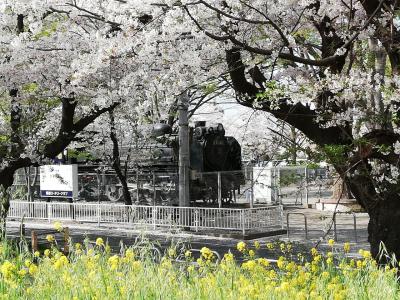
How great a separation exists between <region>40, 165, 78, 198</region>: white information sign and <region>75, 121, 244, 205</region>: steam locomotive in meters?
2.81

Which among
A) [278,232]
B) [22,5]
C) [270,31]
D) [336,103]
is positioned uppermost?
[22,5]

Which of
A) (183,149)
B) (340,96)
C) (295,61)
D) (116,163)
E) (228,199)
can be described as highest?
(295,61)

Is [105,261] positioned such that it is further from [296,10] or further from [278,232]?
[278,232]

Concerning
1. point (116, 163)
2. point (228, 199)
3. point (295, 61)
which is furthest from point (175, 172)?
point (295, 61)

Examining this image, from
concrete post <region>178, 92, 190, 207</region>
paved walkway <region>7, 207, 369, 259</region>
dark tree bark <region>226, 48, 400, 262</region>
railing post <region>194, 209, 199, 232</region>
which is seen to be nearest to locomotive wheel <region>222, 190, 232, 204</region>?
paved walkway <region>7, 207, 369, 259</region>

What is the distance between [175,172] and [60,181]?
4.34 metres

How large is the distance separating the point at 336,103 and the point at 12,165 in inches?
356

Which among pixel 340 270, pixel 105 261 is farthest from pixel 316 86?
pixel 105 261

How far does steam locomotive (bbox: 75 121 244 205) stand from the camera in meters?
22.5

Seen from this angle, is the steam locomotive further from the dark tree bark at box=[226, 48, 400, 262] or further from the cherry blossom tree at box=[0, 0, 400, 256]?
the dark tree bark at box=[226, 48, 400, 262]

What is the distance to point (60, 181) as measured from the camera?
21.0 m

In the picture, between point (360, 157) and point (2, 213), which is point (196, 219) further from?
point (360, 157)

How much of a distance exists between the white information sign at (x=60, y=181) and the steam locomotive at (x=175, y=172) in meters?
2.81

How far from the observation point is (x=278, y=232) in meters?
17.2
